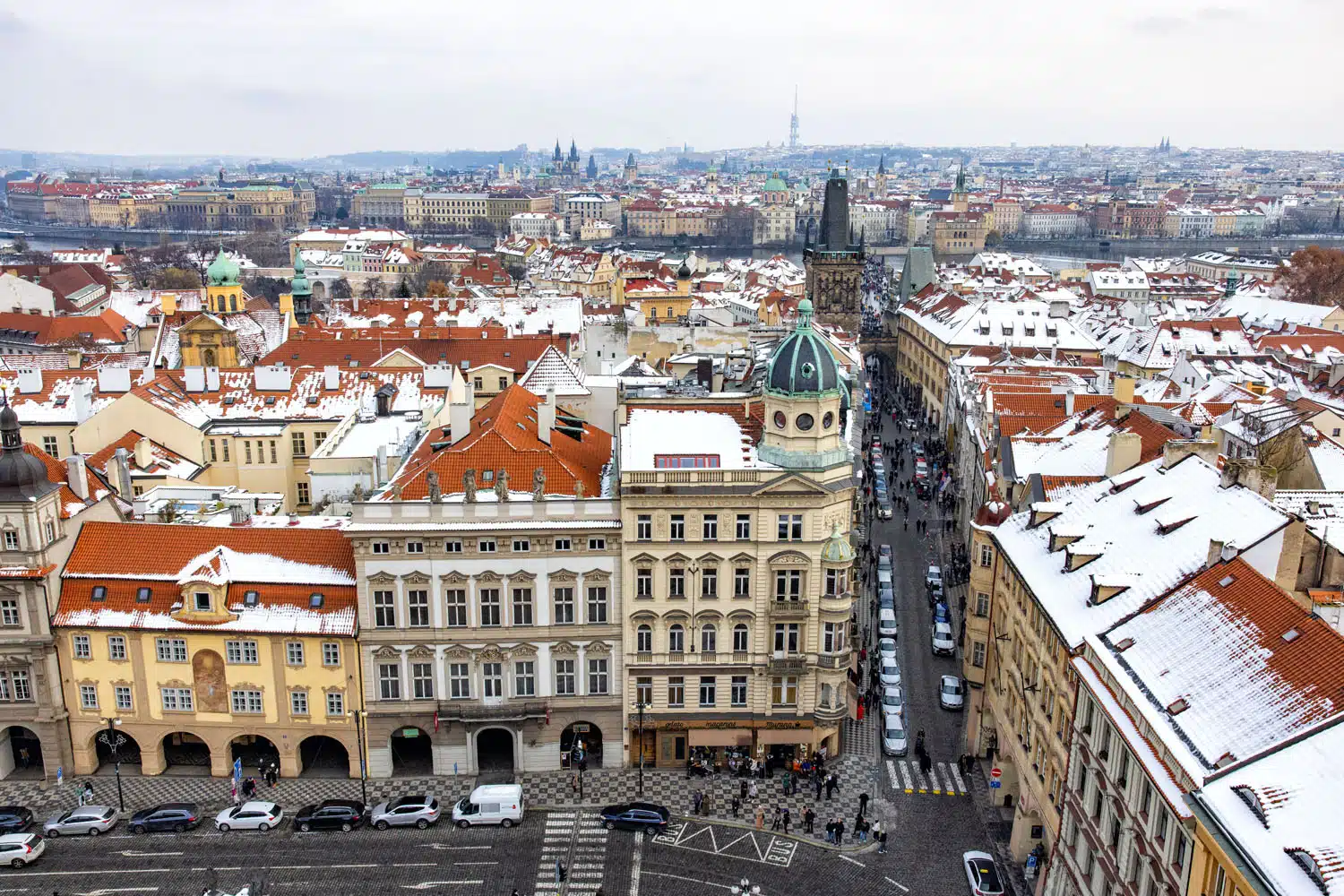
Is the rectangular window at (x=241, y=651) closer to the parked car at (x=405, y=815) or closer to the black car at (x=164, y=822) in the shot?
the black car at (x=164, y=822)

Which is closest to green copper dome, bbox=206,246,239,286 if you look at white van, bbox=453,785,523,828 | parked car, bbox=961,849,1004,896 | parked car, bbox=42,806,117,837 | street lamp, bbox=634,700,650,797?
parked car, bbox=42,806,117,837

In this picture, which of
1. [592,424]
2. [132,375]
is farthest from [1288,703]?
[132,375]

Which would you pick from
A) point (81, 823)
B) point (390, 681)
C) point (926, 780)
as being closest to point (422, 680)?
point (390, 681)

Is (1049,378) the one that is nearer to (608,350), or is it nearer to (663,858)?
(608,350)

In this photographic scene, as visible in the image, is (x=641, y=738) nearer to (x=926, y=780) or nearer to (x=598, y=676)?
(x=598, y=676)

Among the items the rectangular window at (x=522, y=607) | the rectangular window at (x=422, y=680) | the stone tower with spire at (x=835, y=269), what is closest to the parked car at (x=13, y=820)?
the rectangular window at (x=422, y=680)
